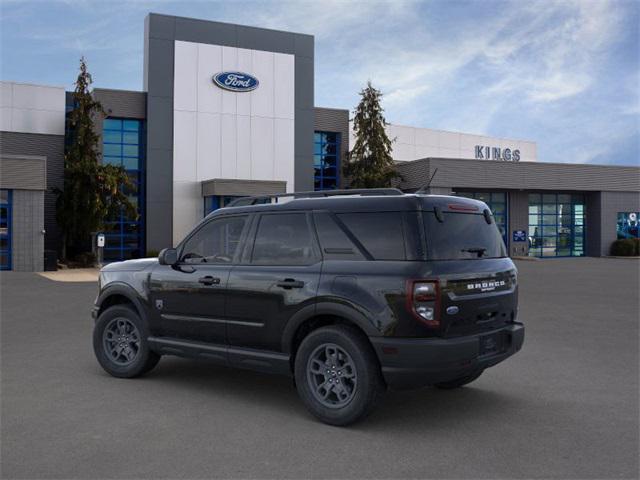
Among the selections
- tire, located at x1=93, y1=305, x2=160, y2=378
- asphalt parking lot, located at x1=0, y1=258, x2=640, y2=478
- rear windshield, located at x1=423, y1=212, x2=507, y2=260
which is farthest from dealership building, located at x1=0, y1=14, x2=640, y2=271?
rear windshield, located at x1=423, y1=212, x2=507, y2=260

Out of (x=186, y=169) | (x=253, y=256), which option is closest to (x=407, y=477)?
(x=253, y=256)

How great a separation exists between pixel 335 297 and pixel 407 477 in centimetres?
162

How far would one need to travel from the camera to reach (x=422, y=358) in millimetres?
4949

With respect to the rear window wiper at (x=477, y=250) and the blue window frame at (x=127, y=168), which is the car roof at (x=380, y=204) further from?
the blue window frame at (x=127, y=168)

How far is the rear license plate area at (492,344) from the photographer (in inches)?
211

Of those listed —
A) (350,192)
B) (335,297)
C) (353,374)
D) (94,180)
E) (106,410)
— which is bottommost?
(106,410)

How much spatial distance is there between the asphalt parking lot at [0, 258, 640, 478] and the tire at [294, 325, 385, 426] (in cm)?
16

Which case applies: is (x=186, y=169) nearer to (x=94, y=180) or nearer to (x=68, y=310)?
(x=94, y=180)

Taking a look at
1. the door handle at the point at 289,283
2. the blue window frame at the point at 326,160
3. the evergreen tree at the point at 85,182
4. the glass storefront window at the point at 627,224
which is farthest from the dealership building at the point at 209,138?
the door handle at the point at 289,283

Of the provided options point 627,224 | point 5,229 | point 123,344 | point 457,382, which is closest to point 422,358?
point 457,382

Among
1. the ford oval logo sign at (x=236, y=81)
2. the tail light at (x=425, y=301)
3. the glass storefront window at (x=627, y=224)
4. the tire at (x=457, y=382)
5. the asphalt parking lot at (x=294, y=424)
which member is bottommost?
the asphalt parking lot at (x=294, y=424)

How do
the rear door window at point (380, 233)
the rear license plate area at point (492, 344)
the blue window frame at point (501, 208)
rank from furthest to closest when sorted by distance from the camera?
the blue window frame at point (501, 208)
the rear license plate area at point (492, 344)
the rear door window at point (380, 233)

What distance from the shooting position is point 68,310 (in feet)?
42.9

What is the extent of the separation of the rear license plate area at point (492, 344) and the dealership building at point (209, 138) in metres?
25.7
